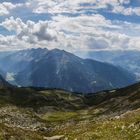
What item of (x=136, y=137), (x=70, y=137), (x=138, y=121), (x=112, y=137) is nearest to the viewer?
(x=136, y=137)

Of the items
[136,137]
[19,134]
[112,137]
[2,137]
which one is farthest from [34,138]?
[136,137]

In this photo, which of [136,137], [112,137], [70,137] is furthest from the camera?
[70,137]

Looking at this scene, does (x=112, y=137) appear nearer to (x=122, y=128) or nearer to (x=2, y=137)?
(x=122, y=128)

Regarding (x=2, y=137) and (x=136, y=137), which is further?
(x=2, y=137)

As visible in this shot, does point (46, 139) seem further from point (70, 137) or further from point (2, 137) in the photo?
point (2, 137)

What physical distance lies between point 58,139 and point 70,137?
2.89 meters

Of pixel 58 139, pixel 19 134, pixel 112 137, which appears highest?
pixel 112 137

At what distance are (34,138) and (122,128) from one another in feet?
34.5

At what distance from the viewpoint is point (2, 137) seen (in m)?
37.2

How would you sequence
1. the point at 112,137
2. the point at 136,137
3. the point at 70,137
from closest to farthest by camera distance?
the point at 136,137
the point at 112,137
the point at 70,137

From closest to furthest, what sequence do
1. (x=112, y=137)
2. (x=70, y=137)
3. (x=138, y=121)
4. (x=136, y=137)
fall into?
1. (x=136, y=137)
2. (x=112, y=137)
3. (x=138, y=121)
4. (x=70, y=137)

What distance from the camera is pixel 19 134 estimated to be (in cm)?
4116

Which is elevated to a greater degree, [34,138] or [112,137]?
[112,137]

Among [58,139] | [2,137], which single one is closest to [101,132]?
[58,139]
